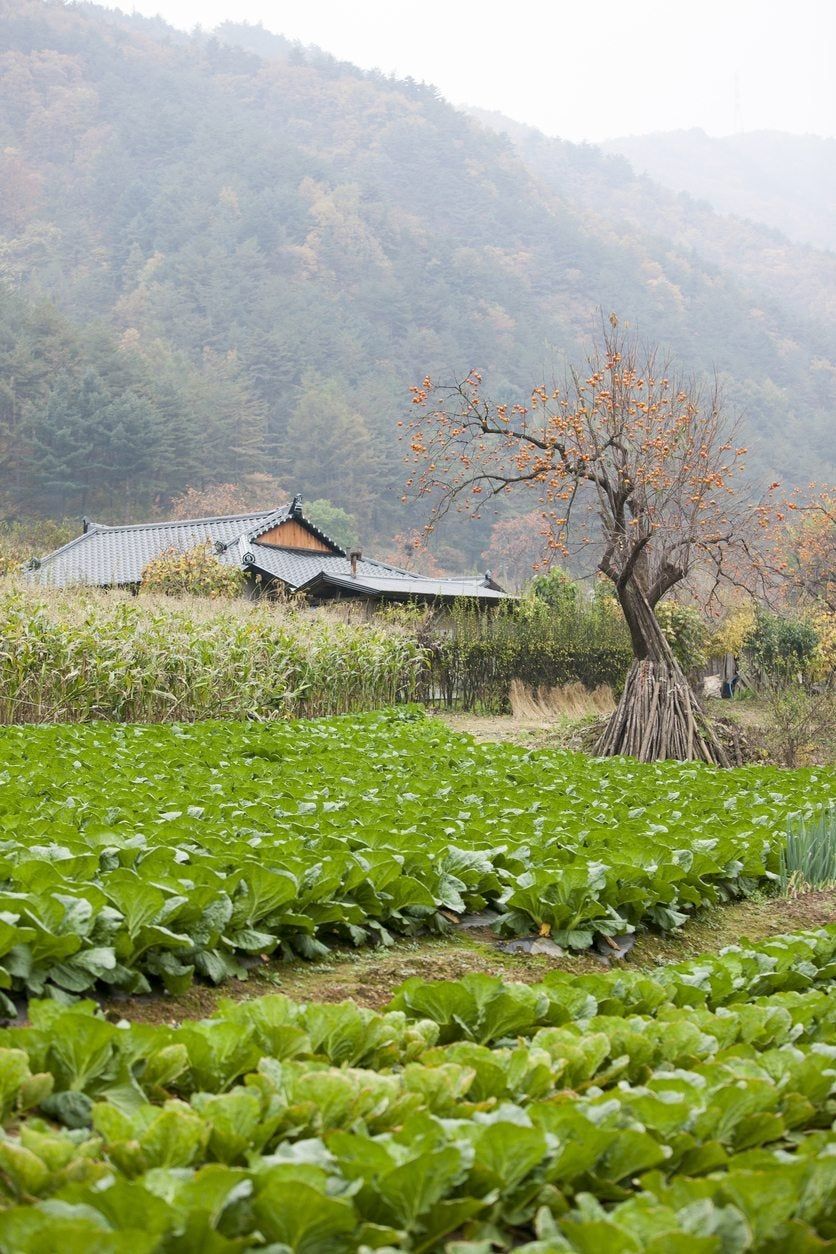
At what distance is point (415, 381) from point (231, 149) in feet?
88.6

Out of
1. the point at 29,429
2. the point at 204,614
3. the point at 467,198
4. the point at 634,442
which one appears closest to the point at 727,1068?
the point at 634,442

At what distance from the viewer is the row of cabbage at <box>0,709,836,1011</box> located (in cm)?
279

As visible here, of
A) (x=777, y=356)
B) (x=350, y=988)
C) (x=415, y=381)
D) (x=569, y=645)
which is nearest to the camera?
(x=350, y=988)

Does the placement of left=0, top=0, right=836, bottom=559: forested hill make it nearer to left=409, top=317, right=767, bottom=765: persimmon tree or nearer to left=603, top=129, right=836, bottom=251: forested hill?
left=603, top=129, right=836, bottom=251: forested hill

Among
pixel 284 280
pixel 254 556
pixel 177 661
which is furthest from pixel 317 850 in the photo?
pixel 284 280

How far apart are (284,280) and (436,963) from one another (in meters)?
61.5

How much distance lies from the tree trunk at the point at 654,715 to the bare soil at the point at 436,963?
614 cm

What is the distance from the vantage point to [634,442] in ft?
40.7

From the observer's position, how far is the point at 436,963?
136 inches

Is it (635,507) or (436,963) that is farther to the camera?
(635,507)

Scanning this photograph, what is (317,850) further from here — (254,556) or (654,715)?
(254,556)

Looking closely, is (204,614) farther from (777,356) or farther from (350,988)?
(777,356)

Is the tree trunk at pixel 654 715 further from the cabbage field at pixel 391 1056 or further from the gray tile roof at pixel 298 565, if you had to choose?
the gray tile roof at pixel 298 565

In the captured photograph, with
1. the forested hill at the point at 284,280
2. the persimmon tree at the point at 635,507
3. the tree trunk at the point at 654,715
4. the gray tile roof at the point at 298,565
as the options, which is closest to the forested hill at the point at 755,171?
the forested hill at the point at 284,280
